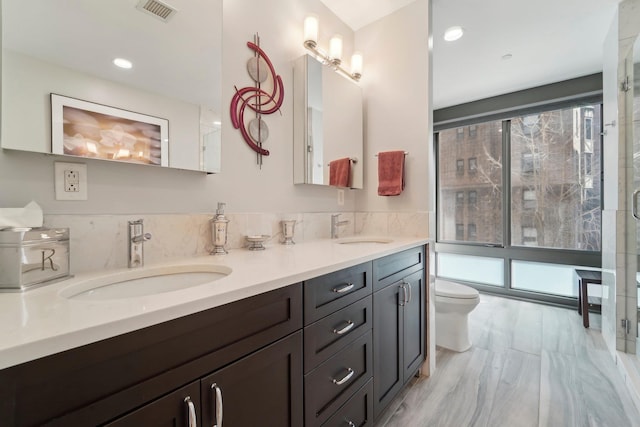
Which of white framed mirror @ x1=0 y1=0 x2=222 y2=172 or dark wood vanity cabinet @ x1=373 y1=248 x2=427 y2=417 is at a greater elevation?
white framed mirror @ x1=0 y1=0 x2=222 y2=172

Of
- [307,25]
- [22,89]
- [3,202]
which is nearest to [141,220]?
[3,202]

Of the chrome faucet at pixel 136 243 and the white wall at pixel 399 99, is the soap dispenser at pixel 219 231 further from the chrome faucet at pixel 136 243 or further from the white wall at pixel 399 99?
the white wall at pixel 399 99

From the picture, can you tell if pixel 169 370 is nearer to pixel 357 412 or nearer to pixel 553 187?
pixel 357 412

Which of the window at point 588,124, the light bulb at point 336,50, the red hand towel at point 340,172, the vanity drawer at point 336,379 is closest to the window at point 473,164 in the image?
the window at point 588,124

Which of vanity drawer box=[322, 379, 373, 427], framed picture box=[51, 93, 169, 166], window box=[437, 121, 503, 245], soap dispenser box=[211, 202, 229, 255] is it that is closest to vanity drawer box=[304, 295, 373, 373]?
vanity drawer box=[322, 379, 373, 427]

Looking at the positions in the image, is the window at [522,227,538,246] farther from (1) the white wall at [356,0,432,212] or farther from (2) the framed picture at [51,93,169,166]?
(2) the framed picture at [51,93,169,166]

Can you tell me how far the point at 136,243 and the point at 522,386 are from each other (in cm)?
223

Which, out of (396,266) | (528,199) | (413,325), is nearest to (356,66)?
(396,266)

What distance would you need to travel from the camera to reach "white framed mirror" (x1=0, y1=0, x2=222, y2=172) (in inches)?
31.2

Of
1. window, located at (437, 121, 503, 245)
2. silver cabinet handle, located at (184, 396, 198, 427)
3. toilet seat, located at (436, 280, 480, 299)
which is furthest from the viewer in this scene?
window, located at (437, 121, 503, 245)

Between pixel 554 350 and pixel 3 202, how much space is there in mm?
3172

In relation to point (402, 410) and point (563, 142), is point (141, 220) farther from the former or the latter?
point (563, 142)

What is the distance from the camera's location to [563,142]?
3.01 metres

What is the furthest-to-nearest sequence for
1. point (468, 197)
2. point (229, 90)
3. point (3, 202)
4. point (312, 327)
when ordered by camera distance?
point (468, 197) → point (229, 90) → point (312, 327) → point (3, 202)
